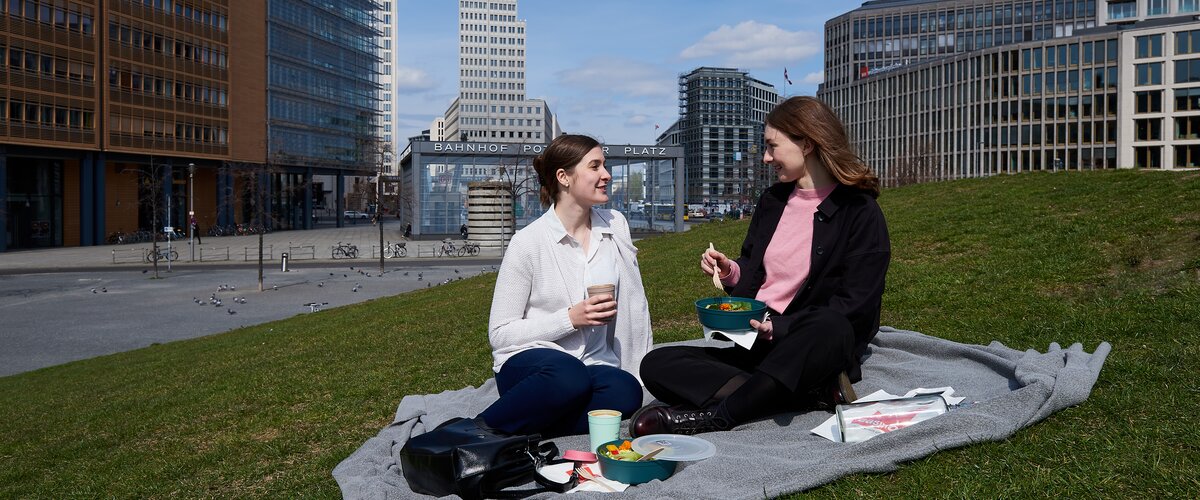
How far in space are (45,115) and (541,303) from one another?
56.1m

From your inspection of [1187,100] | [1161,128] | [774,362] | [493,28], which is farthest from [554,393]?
[493,28]

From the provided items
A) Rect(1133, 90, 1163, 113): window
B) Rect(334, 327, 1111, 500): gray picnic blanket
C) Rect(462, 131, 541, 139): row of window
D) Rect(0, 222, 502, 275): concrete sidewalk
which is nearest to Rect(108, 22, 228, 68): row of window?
Rect(0, 222, 502, 275): concrete sidewalk

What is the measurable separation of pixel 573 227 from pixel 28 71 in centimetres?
5579

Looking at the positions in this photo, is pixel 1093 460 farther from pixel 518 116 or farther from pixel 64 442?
pixel 518 116

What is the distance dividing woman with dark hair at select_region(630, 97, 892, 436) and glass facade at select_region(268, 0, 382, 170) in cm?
6869

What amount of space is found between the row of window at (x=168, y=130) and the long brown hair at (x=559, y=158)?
194ft

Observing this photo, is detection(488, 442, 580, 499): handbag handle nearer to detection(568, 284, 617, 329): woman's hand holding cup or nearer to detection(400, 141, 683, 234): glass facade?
detection(568, 284, 617, 329): woman's hand holding cup

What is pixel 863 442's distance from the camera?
3670mm

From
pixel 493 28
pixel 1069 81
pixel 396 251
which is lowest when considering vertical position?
pixel 396 251

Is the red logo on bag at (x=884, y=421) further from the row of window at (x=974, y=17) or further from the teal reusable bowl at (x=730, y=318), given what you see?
the row of window at (x=974, y=17)

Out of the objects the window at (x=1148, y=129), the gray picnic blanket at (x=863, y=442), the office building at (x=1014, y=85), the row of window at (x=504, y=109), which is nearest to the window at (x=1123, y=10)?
the office building at (x=1014, y=85)

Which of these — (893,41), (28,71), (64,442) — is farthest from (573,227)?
(893,41)

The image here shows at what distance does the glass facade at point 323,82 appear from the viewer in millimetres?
74125

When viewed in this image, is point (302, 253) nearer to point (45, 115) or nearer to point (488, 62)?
point (45, 115)
